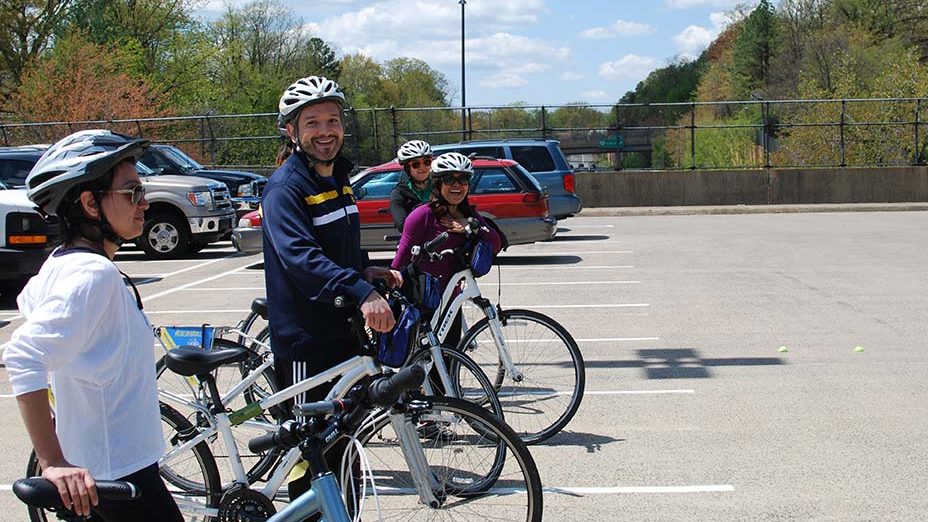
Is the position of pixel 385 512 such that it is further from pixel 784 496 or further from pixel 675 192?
pixel 675 192

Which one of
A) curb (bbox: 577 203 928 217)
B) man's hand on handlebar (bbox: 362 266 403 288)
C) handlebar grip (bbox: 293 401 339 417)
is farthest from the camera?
curb (bbox: 577 203 928 217)

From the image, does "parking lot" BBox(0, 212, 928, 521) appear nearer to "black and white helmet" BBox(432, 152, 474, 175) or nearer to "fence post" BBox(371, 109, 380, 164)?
"black and white helmet" BBox(432, 152, 474, 175)

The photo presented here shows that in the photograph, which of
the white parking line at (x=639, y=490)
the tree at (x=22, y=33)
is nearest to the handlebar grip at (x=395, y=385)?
the white parking line at (x=639, y=490)

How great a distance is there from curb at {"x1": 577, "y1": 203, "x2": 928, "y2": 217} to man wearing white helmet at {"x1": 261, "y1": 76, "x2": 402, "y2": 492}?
22531mm

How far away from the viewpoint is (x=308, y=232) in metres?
4.25

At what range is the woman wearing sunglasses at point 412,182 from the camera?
741 cm

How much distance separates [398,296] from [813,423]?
3452 mm

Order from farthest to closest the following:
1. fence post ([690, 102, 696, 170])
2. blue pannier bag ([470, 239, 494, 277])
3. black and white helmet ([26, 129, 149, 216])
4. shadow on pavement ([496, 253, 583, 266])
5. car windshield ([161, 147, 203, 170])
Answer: fence post ([690, 102, 696, 170]) → car windshield ([161, 147, 203, 170]) → shadow on pavement ([496, 253, 583, 266]) → blue pannier bag ([470, 239, 494, 277]) → black and white helmet ([26, 129, 149, 216])

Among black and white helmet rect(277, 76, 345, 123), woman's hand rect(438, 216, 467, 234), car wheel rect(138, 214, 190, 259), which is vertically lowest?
car wheel rect(138, 214, 190, 259)

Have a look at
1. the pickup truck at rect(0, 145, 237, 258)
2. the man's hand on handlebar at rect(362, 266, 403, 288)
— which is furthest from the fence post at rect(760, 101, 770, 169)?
the man's hand on handlebar at rect(362, 266, 403, 288)

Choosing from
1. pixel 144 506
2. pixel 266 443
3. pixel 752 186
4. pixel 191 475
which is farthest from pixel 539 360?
pixel 752 186

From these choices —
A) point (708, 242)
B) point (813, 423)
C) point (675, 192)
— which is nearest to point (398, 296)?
point (813, 423)

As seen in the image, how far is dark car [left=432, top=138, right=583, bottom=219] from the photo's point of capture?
2002 cm

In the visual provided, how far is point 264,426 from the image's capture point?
4.91 m
